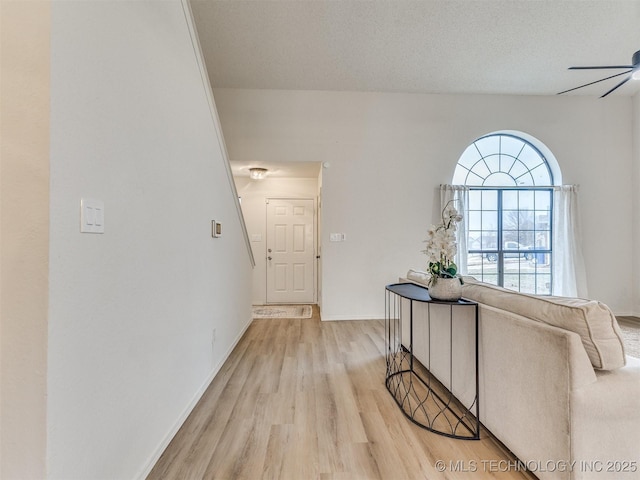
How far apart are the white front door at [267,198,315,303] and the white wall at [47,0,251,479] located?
3.10 m

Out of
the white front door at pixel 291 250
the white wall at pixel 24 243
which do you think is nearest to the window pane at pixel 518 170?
the white front door at pixel 291 250

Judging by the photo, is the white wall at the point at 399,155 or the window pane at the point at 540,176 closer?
the white wall at the point at 399,155

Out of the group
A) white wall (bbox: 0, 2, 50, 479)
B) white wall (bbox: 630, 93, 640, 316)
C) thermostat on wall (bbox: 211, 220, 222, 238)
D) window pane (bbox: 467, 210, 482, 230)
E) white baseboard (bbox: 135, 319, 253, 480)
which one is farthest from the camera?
window pane (bbox: 467, 210, 482, 230)

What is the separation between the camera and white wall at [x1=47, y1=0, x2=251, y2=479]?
897 millimetres

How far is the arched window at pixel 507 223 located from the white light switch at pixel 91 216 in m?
4.40

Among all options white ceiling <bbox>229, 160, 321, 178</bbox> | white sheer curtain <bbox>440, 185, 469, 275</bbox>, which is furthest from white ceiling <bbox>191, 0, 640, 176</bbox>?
white sheer curtain <bbox>440, 185, 469, 275</bbox>

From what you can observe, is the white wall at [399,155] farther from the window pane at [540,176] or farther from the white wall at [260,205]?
the white wall at [260,205]

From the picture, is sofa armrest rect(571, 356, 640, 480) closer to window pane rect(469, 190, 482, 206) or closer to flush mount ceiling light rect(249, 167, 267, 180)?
window pane rect(469, 190, 482, 206)

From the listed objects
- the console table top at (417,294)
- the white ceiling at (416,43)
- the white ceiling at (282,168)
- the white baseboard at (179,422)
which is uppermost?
the white ceiling at (416,43)

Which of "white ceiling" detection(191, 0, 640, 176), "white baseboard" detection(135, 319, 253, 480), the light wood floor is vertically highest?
"white ceiling" detection(191, 0, 640, 176)

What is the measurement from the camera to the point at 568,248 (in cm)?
418

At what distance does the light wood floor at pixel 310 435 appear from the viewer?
1.36 m

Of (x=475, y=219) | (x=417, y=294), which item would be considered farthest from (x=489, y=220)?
(x=417, y=294)

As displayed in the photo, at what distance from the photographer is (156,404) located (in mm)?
1443
